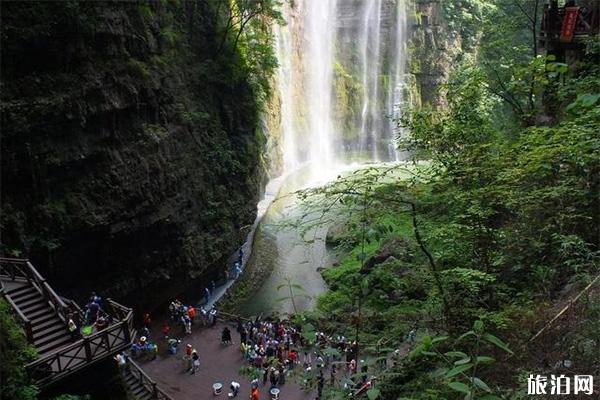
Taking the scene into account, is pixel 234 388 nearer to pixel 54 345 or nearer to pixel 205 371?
pixel 205 371

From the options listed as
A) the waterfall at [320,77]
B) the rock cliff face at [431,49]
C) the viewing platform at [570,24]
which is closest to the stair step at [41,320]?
the viewing platform at [570,24]

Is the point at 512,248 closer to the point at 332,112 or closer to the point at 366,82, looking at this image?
the point at 332,112

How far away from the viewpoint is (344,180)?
662cm

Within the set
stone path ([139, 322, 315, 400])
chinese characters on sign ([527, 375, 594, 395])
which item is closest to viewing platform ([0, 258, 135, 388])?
stone path ([139, 322, 315, 400])

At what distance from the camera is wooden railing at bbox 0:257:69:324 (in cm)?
1085

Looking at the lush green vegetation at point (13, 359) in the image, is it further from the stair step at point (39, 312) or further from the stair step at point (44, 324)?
the stair step at point (39, 312)

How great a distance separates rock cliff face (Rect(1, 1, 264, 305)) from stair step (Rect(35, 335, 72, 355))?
4074mm

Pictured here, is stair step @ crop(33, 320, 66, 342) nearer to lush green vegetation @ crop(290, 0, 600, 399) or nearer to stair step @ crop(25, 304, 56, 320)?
stair step @ crop(25, 304, 56, 320)

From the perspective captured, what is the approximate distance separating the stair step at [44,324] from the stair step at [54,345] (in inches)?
14.2

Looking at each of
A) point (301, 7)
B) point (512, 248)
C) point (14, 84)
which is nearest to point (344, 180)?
point (512, 248)

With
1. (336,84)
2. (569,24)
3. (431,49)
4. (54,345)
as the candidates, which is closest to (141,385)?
(54,345)

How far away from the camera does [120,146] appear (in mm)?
16750

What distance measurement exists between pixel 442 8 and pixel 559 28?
37088 mm

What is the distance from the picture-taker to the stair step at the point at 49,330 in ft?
34.0
